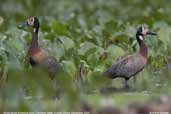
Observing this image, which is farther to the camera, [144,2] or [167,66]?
[144,2]

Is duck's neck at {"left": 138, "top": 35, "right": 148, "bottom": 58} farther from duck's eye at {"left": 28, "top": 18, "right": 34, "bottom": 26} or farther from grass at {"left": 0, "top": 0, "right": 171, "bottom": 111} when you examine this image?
duck's eye at {"left": 28, "top": 18, "right": 34, "bottom": 26}

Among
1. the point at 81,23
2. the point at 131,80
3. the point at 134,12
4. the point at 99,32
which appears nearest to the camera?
the point at 131,80

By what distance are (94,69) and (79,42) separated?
→ 72.1 inches

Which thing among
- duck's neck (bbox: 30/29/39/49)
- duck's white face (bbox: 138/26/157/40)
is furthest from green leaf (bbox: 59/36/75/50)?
duck's white face (bbox: 138/26/157/40)

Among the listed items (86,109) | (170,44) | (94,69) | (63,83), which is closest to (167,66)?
(170,44)

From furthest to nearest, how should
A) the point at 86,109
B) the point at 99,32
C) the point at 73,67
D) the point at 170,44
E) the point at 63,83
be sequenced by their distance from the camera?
the point at 99,32
the point at 170,44
the point at 73,67
the point at 86,109
the point at 63,83

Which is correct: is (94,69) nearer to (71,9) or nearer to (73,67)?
(73,67)

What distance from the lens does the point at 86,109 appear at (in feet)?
21.7

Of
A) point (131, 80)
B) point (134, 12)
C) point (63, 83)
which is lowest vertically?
point (63, 83)

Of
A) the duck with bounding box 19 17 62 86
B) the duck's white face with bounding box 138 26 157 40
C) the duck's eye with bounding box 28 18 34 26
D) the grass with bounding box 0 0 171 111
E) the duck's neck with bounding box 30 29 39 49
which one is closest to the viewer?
the grass with bounding box 0 0 171 111

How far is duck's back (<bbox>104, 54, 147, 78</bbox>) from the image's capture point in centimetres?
1043

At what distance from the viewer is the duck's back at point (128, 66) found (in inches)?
411

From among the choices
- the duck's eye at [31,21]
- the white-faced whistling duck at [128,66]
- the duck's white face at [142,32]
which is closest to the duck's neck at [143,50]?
the white-faced whistling duck at [128,66]

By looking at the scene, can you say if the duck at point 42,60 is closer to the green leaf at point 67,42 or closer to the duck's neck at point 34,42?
the duck's neck at point 34,42
